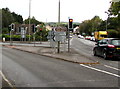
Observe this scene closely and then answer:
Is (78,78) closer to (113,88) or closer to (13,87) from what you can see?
(113,88)

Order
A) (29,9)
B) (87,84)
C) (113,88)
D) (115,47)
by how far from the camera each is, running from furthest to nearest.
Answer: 1. (29,9)
2. (115,47)
3. (87,84)
4. (113,88)

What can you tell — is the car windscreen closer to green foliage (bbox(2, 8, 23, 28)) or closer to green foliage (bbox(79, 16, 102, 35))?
green foliage (bbox(2, 8, 23, 28))

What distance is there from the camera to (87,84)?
7.13 meters

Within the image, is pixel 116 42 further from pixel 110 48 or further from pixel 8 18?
pixel 8 18

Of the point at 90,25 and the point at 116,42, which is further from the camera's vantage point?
the point at 90,25

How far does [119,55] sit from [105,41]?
60.5 inches

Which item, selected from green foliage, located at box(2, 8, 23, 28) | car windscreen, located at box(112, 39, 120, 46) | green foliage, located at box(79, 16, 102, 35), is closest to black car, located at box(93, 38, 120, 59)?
car windscreen, located at box(112, 39, 120, 46)

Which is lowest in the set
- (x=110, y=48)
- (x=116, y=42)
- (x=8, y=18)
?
(x=110, y=48)

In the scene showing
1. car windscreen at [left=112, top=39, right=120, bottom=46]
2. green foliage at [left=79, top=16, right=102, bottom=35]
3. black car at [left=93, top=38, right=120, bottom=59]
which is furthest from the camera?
green foliage at [left=79, top=16, right=102, bottom=35]

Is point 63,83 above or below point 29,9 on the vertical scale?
below

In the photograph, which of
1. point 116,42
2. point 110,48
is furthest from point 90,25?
point 110,48

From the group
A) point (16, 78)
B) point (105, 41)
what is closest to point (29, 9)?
point (105, 41)

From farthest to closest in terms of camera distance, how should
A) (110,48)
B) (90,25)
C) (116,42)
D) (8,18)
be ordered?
(90,25) → (8,18) → (116,42) → (110,48)

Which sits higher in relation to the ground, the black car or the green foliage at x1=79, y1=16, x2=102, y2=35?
the green foliage at x1=79, y1=16, x2=102, y2=35
